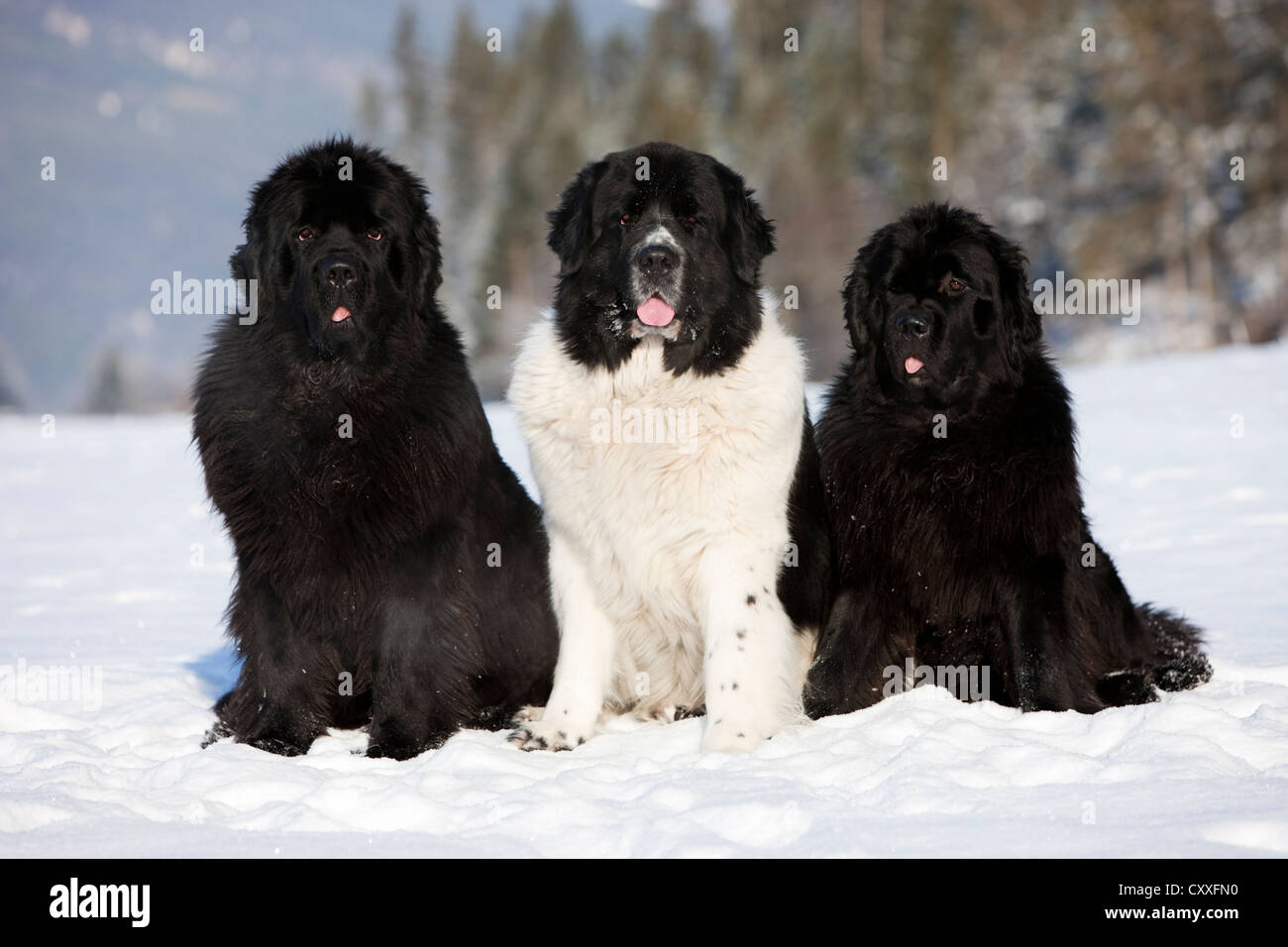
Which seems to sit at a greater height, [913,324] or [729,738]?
[913,324]

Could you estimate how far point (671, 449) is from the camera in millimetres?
4555

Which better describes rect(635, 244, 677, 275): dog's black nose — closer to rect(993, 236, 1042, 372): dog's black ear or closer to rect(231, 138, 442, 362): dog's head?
rect(231, 138, 442, 362): dog's head

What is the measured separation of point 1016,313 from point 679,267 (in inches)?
51.5

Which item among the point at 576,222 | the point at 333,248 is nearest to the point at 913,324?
the point at 576,222

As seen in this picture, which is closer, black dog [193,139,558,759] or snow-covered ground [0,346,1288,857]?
snow-covered ground [0,346,1288,857]

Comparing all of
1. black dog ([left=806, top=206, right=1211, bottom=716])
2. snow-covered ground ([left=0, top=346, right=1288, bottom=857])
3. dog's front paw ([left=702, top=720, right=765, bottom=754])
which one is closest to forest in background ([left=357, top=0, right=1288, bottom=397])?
snow-covered ground ([left=0, top=346, right=1288, bottom=857])

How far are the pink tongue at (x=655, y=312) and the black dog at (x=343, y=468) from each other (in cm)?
73

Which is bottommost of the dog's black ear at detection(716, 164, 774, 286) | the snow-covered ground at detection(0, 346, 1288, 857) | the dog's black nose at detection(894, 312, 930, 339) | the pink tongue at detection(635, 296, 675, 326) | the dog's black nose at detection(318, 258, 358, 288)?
the snow-covered ground at detection(0, 346, 1288, 857)

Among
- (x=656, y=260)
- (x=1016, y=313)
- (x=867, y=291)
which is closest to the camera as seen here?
(x=656, y=260)

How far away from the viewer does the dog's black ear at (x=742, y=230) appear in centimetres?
471

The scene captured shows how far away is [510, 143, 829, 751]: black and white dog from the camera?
4.49 m

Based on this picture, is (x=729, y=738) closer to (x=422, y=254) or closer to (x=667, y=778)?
(x=667, y=778)

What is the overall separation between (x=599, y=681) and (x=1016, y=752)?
1.53 meters

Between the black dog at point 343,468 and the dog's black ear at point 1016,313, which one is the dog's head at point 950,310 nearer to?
the dog's black ear at point 1016,313
